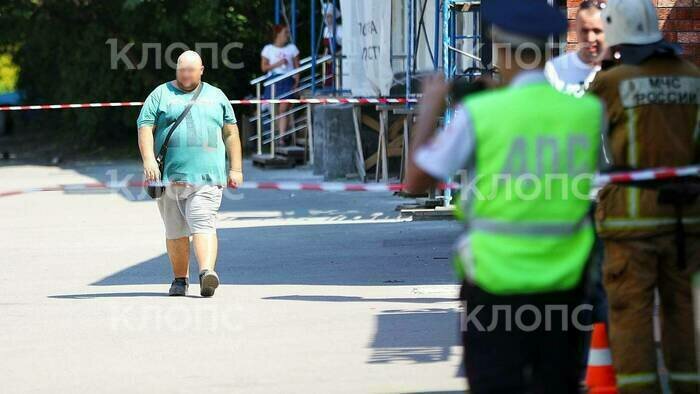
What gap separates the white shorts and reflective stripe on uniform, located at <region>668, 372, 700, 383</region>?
508 cm

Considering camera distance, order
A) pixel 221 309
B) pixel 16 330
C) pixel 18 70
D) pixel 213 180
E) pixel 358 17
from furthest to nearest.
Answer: pixel 18 70 → pixel 358 17 → pixel 213 180 → pixel 221 309 → pixel 16 330

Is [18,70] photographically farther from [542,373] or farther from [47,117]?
[542,373]

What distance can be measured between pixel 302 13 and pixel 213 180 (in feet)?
58.8

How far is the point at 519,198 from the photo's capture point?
4516 mm

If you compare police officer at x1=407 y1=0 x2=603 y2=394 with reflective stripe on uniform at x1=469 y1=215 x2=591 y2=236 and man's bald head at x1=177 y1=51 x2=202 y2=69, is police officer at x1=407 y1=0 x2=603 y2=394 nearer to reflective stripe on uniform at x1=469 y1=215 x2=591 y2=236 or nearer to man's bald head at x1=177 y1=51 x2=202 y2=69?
reflective stripe on uniform at x1=469 y1=215 x2=591 y2=236

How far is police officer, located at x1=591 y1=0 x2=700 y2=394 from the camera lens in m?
5.84

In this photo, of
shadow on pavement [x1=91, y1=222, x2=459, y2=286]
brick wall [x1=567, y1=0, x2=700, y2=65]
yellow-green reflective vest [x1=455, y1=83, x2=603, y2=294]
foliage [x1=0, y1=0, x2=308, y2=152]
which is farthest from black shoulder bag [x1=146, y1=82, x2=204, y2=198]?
foliage [x1=0, y1=0, x2=308, y2=152]

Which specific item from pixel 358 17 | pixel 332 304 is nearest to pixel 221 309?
pixel 332 304

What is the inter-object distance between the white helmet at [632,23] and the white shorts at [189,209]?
4931 mm

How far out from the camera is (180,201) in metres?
10.6

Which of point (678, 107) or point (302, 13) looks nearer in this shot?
point (678, 107)

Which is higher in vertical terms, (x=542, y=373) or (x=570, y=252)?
(x=570, y=252)

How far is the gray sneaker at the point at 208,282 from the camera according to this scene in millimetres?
10258

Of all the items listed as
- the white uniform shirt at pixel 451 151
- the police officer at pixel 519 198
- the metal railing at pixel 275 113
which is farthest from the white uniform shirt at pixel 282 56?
the white uniform shirt at pixel 451 151
